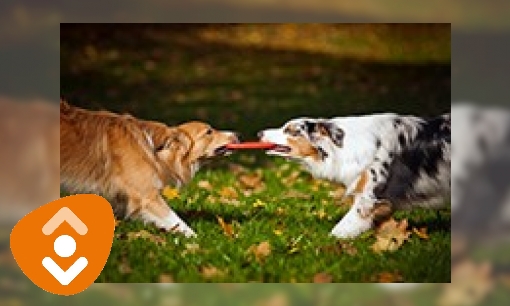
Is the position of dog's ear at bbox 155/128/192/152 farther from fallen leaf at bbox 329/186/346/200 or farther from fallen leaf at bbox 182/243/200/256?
fallen leaf at bbox 329/186/346/200

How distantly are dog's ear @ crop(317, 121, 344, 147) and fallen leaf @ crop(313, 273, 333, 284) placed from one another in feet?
2.23

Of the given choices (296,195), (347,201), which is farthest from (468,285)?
(296,195)

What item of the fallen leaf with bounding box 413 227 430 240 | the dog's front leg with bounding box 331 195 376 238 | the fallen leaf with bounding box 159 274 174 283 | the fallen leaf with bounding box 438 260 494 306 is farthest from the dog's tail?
the fallen leaf with bounding box 438 260 494 306

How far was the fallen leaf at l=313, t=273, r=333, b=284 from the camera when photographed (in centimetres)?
700

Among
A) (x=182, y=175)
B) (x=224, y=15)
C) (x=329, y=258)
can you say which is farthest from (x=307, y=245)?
(x=224, y=15)

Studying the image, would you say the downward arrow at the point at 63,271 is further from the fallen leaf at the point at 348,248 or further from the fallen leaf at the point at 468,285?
the fallen leaf at the point at 468,285

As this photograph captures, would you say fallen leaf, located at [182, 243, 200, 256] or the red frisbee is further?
the red frisbee

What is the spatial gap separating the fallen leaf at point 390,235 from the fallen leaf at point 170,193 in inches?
41.8

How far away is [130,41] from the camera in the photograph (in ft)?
23.7

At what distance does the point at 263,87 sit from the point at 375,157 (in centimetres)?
70

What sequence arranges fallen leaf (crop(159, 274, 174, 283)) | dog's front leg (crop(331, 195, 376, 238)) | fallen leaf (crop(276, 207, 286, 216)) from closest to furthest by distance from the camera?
fallen leaf (crop(159, 274, 174, 283)), dog's front leg (crop(331, 195, 376, 238)), fallen leaf (crop(276, 207, 286, 216))

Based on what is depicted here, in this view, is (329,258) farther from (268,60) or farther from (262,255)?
(268,60)

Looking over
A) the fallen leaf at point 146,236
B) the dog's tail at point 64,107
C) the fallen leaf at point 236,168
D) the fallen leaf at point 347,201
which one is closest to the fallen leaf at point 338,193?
the fallen leaf at point 347,201

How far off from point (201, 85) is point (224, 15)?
0.39 metres
